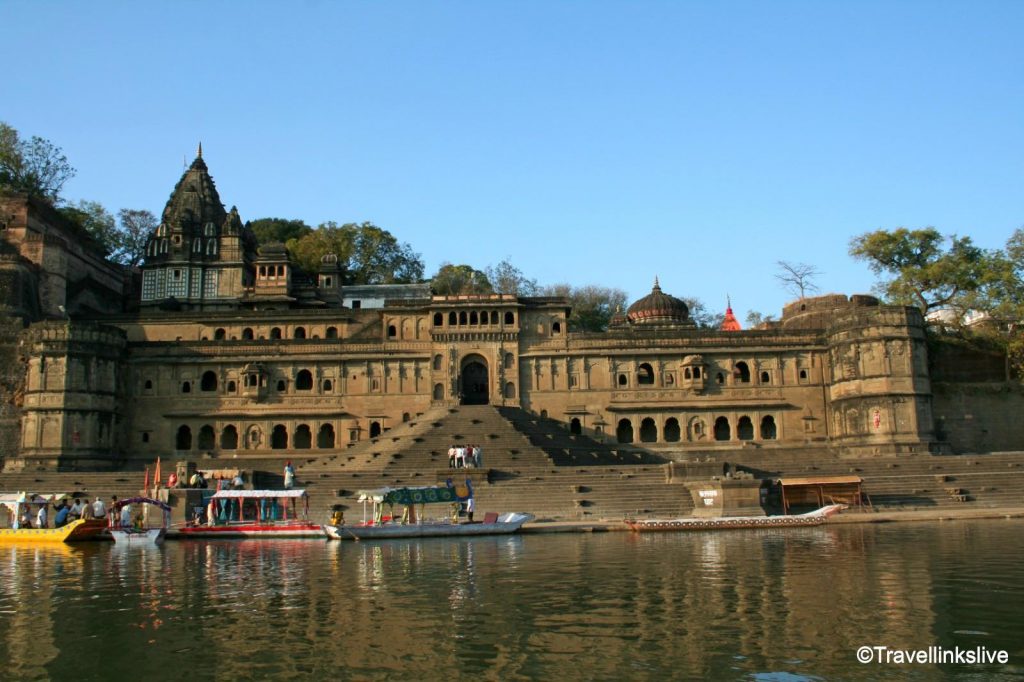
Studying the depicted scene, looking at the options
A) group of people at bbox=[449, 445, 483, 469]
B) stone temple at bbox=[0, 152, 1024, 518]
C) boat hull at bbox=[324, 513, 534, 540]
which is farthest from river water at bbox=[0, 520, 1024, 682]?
stone temple at bbox=[0, 152, 1024, 518]

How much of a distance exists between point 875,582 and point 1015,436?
122ft

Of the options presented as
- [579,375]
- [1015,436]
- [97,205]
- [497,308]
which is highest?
[97,205]

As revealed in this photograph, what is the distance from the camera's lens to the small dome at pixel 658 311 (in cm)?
5775

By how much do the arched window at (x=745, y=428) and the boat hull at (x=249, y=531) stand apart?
91.3ft

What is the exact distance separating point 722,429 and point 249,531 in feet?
95.0

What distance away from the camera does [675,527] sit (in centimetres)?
2767

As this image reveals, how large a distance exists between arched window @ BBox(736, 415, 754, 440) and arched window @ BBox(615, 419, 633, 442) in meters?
5.54

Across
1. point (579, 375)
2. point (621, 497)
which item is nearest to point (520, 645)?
point (621, 497)

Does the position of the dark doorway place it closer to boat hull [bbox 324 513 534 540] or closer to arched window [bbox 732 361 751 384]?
arched window [bbox 732 361 751 384]

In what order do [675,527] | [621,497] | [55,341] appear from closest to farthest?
[675,527], [621,497], [55,341]

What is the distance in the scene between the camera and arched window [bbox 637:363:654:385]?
50.8 meters

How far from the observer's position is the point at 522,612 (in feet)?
46.7

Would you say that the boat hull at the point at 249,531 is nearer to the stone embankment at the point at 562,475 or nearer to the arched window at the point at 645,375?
the stone embankment at the point at 562,475

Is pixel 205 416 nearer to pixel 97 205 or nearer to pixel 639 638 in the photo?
pixel 97 205
